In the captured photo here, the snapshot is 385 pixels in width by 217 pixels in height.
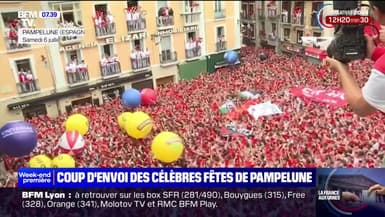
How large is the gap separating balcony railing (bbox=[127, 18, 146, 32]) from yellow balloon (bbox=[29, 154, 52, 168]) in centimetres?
97

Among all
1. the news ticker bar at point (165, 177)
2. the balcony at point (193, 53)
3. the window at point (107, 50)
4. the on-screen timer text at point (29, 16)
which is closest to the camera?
the news ticker bar at point (165, 177)

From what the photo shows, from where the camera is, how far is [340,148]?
224 centimetres

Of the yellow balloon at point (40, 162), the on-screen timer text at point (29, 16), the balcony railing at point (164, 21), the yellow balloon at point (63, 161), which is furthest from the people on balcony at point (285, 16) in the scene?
the yellow balloon at point (40, 162)

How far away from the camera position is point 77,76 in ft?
7.43

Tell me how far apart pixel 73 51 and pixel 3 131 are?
2.00 ft

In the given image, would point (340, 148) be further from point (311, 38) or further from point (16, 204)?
point (16, 204)

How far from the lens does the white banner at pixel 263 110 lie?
2.57 meters

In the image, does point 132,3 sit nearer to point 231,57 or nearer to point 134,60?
point 134,60

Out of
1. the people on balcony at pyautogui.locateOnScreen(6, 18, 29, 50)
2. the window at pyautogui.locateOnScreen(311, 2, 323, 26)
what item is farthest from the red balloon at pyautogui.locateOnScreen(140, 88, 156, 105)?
the window at pyautogui.locateOnScreen(311, 2, 323, 26)

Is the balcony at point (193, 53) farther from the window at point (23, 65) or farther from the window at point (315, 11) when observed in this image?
the window at point (23, 65)

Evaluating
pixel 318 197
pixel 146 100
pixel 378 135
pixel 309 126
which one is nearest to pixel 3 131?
pixel 146 100

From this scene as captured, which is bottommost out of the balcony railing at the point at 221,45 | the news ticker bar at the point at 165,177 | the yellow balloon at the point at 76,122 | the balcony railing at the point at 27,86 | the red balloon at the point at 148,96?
the news ticker bar at the point at 165,177

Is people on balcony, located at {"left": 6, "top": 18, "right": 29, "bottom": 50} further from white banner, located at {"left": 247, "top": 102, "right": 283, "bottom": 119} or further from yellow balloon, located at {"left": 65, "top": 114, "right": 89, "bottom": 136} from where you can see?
white banner, located at {"left": 247, "top": 102, "right": 283, "bottom": 119}

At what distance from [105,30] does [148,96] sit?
0.51 metres
